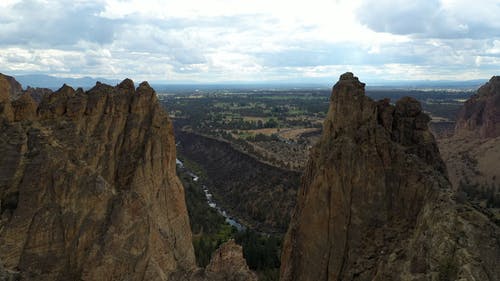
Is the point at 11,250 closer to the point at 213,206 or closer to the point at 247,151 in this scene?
the point at 213,206

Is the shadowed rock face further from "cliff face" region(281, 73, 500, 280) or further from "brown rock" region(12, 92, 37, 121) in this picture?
"brown rock" region(12, 92, 37, 121)

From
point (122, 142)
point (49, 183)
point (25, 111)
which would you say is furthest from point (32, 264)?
point (122, 142)

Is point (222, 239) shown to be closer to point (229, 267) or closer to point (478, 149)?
point (229, 267)

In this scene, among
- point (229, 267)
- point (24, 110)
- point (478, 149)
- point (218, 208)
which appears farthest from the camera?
point (478, 149)

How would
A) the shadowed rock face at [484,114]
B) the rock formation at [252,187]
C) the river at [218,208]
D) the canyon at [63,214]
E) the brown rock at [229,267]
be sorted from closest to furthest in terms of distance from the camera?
the brown rock at [229,267], the canyon at [63,214], the rock formation at [252,187], the river at [218,208], the shadowed rock face at [484,114]

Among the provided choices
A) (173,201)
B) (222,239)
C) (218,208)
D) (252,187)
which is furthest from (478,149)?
(173,201)

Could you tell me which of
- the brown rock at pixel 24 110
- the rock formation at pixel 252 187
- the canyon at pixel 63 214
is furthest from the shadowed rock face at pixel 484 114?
the brown rock at pixel 24 110

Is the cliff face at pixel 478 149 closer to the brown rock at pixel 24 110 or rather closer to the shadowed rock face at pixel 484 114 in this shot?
the shadowed rock face at pixel 484 114
